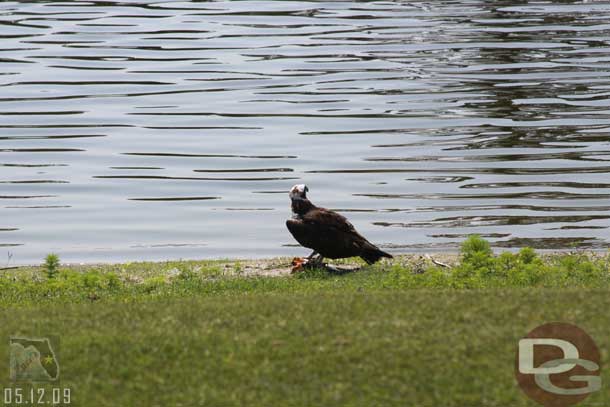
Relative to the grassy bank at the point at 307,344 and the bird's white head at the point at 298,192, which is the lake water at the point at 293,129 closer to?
the bird's white head at the point at 298,192

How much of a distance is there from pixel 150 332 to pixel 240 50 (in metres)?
22.9

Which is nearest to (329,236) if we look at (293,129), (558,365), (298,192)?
(298,192)

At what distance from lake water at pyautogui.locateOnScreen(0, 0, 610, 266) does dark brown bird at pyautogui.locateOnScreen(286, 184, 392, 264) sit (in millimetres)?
2827

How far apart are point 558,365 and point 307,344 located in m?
1.52

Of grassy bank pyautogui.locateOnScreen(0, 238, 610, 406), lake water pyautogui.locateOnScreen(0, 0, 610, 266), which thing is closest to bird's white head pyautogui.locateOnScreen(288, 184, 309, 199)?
grassy bank pyautogui.locateOnScreen(0, 238, 610, 406)

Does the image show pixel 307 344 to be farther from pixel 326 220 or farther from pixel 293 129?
pixel 293 129

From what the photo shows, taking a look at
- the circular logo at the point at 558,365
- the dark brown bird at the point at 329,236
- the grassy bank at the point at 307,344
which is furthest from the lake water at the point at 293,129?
the circular logo at the point at 558,365

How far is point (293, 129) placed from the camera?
75.6ft

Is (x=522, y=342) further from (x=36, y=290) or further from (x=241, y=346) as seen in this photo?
(x=36, y=290)

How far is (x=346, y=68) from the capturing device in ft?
92.6

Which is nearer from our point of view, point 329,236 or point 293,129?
point 329,236

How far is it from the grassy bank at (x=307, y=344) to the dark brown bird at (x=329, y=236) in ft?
6.92

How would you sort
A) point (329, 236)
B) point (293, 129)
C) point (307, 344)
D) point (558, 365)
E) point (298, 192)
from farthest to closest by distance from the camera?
point (293, 129) < point (298, 192) < point (329, 236) < point (307, 344) < point (558, 365)

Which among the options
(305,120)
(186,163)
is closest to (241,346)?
(186,163)
